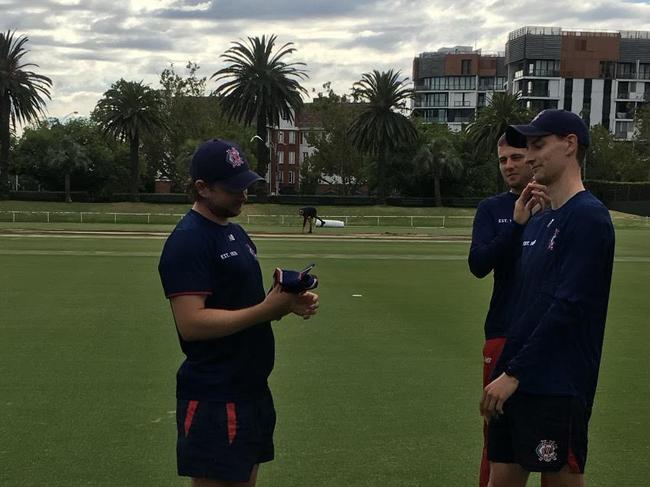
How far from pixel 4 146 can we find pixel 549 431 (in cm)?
7279

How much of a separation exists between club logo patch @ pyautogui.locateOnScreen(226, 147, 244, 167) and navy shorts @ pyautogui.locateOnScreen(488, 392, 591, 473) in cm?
165

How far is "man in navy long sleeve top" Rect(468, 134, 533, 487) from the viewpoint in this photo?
4.61 metres

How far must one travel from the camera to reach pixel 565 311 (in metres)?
3.42

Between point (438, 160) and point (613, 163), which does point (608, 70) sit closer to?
point (613, 163)

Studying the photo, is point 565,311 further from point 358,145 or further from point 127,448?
point 358,145

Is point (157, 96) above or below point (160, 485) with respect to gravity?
above

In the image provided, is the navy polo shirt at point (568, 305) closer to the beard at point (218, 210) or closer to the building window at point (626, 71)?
the beard at point (218, 210)

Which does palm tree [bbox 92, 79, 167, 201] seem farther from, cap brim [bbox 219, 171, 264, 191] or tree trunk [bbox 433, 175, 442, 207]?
cap brim [bbox 219, 171, 264, 191]

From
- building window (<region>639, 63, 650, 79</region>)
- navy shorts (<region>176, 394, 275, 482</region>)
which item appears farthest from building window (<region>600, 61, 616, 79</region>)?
navy shorts (<region>176, 394, 275, 482</region>)

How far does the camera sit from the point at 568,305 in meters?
3.41

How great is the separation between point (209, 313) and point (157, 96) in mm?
74468

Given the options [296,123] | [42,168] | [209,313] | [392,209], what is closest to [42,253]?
[209,313]

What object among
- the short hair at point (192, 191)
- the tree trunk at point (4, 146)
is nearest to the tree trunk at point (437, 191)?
the tree trunk at point (4, 146)

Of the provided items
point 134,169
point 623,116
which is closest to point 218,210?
point 134,169
